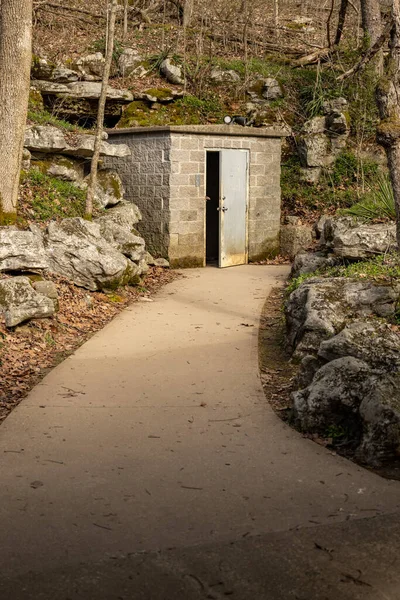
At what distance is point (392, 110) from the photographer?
7.98m

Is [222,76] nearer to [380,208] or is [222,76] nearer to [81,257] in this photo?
[380,208]

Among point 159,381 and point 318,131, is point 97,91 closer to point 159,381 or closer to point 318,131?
point 318,131

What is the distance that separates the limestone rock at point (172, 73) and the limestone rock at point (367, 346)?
1360 centimetres

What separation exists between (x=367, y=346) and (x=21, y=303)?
193 inches

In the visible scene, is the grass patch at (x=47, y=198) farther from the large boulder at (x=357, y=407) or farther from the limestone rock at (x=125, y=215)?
the large boulder at (x=357, y=407)

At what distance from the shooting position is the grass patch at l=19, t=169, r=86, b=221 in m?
12.8

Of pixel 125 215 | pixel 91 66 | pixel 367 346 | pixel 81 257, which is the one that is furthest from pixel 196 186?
pixel 367 346

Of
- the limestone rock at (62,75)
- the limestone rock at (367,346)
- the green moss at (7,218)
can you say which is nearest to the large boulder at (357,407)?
the limestone rock at (367,346)

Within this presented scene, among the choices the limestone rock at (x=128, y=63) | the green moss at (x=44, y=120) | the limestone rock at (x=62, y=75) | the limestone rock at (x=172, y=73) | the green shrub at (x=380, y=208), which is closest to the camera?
the green shrub at (x=380, y=208)

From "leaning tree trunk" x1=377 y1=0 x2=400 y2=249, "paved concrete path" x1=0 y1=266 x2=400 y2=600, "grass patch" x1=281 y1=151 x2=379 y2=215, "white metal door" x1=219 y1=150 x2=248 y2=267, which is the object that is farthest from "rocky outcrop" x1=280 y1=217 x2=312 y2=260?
"leaning tree trunk" x1=377 y1=0 x2=400 y2=249

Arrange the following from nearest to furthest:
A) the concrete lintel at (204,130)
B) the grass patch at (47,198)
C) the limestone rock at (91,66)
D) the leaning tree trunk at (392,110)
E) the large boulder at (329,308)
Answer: the leaning tree trunk at (392,110) → the large boulder at (329,308) → the grass patch at (47,198) → the concrete lintel at (204,130) → the limestone rock at (91,66)

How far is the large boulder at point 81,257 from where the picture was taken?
38.2 ft

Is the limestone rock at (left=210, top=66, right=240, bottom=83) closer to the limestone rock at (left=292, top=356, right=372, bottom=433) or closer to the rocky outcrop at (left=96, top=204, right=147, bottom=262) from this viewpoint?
the rocky outcrop at (left=96, top=204, right=147, bottom=262)

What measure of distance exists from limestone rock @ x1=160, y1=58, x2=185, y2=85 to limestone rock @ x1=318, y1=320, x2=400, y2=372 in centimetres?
1360
